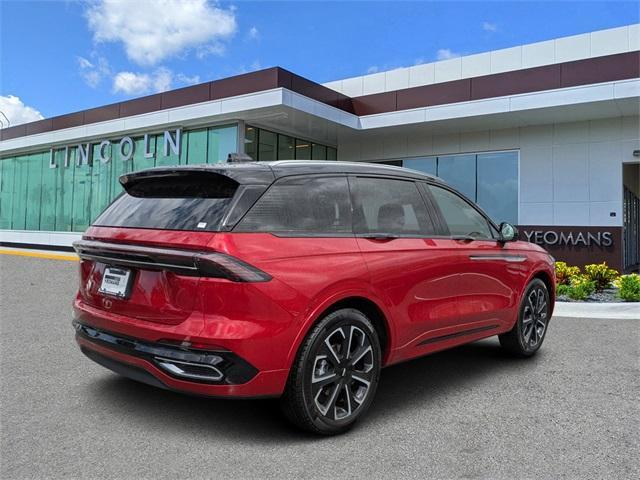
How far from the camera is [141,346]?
313cm

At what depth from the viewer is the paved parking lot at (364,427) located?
289 centimetres

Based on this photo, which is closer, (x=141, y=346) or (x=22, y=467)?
(x=22, y=467)

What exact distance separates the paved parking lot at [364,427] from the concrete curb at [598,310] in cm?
315

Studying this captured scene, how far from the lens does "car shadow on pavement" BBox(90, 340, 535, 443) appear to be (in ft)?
11.0

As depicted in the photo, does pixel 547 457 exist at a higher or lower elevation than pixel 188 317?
lower

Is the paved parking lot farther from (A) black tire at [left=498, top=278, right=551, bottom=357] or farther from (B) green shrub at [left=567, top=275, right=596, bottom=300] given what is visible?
(B) green shrub at [left=567, top=275, right=596, bottom=300]

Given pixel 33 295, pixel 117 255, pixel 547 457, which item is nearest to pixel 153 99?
pixel 33 295

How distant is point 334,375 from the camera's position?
10.8 ft

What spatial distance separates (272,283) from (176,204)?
89 centimetres

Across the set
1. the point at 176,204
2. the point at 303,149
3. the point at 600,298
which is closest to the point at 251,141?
the point at 303,149

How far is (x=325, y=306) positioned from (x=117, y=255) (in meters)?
1.40

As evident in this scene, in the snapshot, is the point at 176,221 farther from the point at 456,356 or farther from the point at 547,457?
the point at 456,356

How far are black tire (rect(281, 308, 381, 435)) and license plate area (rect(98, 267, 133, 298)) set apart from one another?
3.86 ft

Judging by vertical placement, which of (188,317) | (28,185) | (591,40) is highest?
(591,40)
